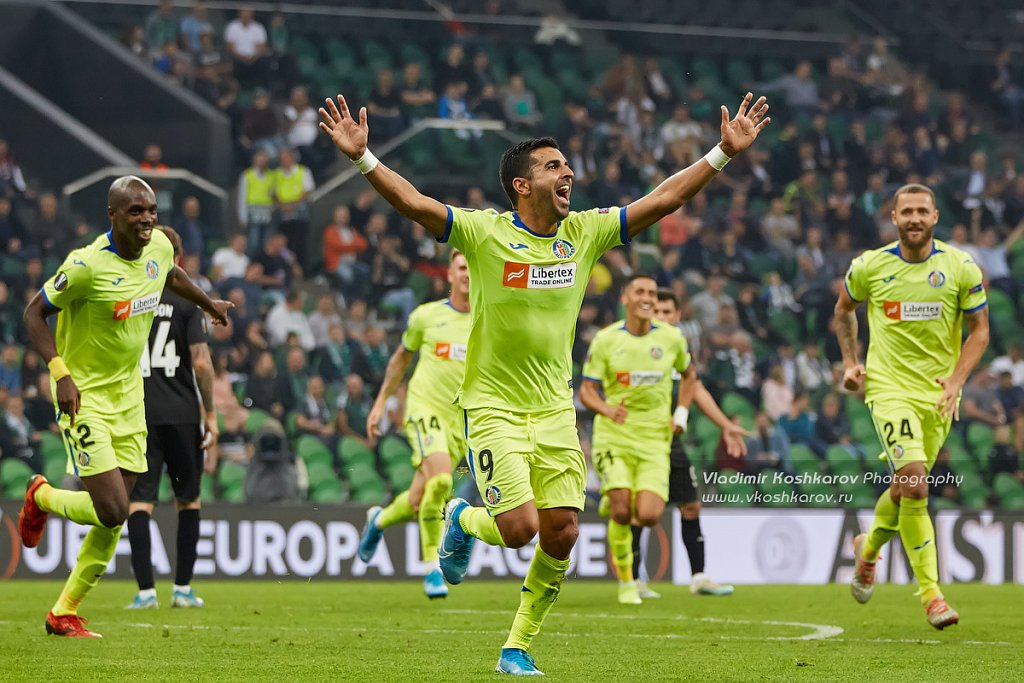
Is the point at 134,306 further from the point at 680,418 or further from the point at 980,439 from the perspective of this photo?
the point at 980,439

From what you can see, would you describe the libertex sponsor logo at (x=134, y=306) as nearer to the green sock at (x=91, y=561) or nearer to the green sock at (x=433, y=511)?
the green sock at (x=91, y=561)

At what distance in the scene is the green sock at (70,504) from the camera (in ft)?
29.3

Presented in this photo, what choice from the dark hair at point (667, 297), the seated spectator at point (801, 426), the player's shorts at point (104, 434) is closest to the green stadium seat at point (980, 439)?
the seated spectator at point (801, 426)

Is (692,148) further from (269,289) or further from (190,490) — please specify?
(190,490)

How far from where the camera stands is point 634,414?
1344 cm

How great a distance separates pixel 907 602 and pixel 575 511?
689cm

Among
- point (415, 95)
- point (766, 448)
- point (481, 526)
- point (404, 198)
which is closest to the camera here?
point (404, 198)

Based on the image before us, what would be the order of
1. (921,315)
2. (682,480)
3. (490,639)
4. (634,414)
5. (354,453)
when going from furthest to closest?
(354,453)
(682,480)
(634,414)
(921,315)
(490,639)

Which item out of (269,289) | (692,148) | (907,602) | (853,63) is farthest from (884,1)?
(907,602)

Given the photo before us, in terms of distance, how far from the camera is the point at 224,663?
7.85 m

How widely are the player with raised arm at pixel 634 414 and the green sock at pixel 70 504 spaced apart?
5.00m

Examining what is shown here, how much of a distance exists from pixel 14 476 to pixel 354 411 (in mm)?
3942

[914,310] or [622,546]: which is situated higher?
[914,310]

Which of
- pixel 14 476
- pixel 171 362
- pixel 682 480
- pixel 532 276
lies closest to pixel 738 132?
pixel 532 276
